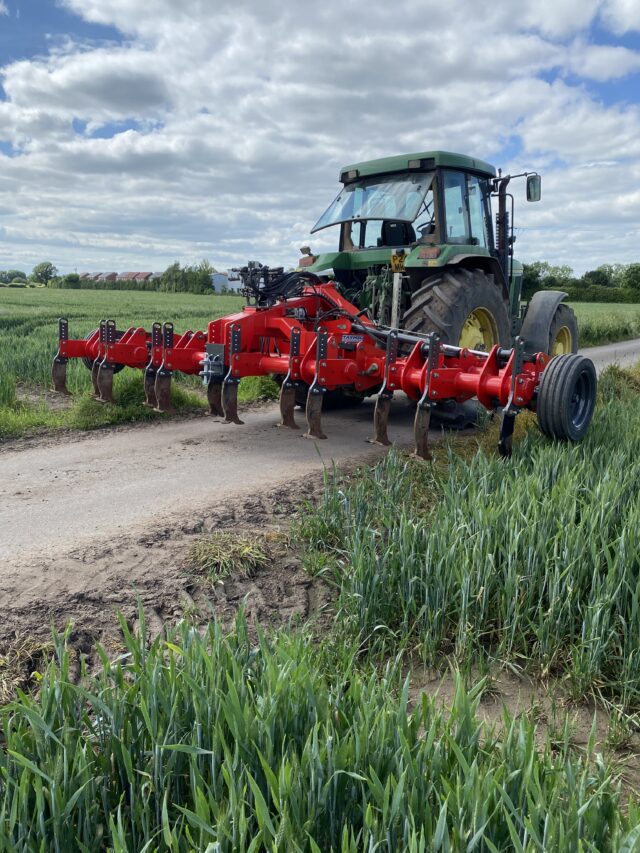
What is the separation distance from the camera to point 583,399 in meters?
5.20

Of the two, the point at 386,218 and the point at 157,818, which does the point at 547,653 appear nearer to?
the point at 157,818

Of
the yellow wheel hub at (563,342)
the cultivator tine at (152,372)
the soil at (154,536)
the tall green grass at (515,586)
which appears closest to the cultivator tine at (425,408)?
the soil at (154,536)

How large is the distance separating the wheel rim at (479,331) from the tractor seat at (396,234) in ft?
3.21

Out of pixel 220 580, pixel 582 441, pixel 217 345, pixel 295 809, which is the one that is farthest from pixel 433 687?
pixel 217 345

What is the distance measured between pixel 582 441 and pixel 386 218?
2681 mm

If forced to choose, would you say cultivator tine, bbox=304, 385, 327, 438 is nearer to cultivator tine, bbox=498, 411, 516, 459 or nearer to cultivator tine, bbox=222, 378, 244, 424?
cultivator tine, bbox=222, 378, 244, 424

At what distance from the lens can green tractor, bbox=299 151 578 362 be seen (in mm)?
6023

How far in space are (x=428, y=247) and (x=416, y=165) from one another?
0.88 metres

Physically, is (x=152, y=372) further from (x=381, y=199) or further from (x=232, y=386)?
(x=381, y=199)

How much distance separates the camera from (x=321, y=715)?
1.72 m

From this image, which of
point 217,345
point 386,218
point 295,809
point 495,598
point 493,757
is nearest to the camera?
point 295,809

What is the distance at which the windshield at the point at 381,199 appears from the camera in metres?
6.32

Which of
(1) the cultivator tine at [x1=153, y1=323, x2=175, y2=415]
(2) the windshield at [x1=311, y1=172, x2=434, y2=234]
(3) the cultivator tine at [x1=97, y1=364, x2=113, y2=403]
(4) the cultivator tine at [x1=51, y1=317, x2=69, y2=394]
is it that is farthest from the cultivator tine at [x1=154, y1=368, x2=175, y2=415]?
(2) the windshield at [x1=311, y1=172, x2=434, y2=234]

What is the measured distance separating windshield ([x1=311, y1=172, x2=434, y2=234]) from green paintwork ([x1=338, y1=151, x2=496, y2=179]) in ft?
0.35
